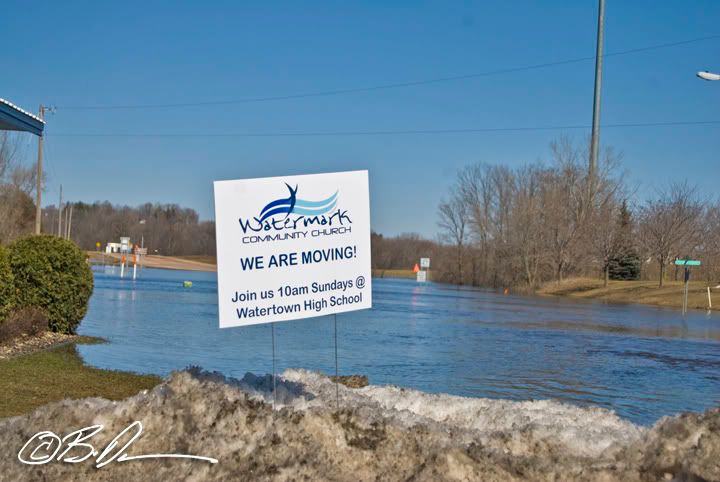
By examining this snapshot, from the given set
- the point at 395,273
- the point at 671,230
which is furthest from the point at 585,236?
the point at 395,273

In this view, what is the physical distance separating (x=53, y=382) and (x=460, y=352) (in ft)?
35.4

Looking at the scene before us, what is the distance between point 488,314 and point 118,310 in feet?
50.2

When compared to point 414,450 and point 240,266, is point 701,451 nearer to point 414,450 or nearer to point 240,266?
point 414,450

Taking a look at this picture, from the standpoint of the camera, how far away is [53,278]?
60.9ft

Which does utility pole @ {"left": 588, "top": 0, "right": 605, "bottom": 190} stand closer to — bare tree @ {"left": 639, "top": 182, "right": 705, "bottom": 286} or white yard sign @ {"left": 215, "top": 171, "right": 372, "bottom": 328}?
bare tree @ {"left": 639, "top": 182, "right": 705, "bottom": 286}

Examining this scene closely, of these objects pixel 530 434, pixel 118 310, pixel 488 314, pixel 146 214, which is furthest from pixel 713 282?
pixel 146 214

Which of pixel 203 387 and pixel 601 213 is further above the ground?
pixel 601 213

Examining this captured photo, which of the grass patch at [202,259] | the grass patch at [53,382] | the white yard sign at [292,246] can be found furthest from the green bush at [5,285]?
the grass patch at [202,259]

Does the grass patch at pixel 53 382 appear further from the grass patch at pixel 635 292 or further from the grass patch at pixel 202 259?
the grass patch at pixel 202 259

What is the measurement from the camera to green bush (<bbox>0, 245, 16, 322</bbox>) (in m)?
16.1

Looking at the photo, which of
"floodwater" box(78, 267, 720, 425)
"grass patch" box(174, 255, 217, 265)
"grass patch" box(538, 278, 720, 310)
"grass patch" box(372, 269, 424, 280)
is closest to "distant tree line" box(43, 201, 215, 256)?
"grass patch" box(174, 255, 217, 265)

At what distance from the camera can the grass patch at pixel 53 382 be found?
10.6 metres

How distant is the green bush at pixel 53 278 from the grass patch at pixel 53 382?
3.16 meters

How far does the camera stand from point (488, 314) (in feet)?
125
